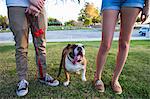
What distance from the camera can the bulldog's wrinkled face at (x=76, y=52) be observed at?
339 centimetres

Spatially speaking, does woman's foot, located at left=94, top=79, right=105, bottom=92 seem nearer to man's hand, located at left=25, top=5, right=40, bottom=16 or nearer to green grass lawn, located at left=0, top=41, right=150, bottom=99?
Result: green grass lawn, located at left=0, top=41, right=150, bottom=99

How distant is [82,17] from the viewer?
4197 cm

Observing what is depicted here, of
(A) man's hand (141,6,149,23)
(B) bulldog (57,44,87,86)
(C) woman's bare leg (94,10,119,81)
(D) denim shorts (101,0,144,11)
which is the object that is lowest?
(B) bulldog (57,44,87,86)

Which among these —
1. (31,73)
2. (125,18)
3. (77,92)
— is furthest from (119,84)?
(31,73)

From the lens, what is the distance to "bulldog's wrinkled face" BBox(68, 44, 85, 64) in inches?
134

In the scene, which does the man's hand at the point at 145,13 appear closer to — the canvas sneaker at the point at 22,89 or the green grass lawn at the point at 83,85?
the green grass lawn at the point at 83,85

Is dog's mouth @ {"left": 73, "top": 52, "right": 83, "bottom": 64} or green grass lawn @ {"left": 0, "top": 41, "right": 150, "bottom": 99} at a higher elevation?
dog's mouth @ {"left": 73, "top": 52, "right": 83, "bottom": 64}

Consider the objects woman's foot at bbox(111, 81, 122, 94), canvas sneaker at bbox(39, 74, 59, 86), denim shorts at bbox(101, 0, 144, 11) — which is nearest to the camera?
denim shorts at bbox(101, 0, 144, 11)

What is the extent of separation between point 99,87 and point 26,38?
114cm

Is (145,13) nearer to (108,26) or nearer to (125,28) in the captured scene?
(125,28)

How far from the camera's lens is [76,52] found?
11.1 feet

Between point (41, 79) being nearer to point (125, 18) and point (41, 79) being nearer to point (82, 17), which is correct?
point (125, 18)

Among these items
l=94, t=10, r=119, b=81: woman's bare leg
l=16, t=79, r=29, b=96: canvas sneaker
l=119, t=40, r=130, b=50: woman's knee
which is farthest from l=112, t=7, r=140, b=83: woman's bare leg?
l=16, t=79, r=29, b=96: canvas sneaker

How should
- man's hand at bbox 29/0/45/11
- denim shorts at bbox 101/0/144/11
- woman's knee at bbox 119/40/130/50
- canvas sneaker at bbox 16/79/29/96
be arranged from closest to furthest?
denim shorts at bbox 101/0/144/11, man's hand at bbox 29/0/45/11, woman's knee at bbox 119/40/130/50, canvas sneaker at bbox 16/79/29/96
